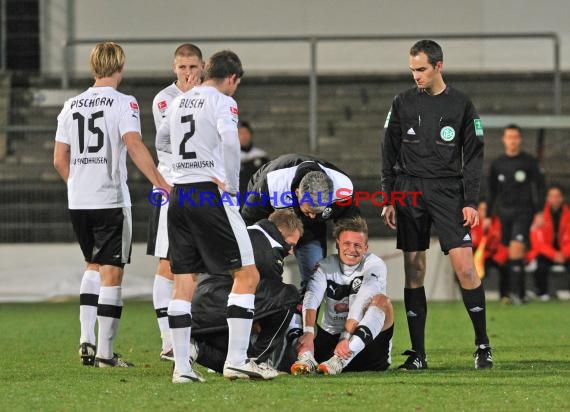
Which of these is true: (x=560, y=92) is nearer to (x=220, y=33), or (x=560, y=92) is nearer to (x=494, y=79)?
(x=494, y=79)

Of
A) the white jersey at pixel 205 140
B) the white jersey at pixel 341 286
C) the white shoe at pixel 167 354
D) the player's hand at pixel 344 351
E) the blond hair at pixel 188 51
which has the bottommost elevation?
the white shoe at pixel 167 354

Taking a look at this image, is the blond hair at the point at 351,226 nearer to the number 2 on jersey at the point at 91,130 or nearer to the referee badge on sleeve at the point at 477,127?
the referee badge on sleeve at the point at 477,127

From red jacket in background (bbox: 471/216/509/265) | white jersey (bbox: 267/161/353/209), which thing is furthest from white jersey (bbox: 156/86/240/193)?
red jacket in background (bbox: 471/216/509/265)

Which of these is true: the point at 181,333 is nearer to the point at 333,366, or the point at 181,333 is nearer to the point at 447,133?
the point at 333,366

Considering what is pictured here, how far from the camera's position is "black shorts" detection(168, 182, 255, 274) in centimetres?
693

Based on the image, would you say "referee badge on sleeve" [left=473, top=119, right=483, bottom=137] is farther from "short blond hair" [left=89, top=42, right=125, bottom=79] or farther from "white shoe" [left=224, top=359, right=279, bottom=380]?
"short blond hair" [left=89, top=42, right=125, bottom=79]

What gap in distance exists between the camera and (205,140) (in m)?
6.95

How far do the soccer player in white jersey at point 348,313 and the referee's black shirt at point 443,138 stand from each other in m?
0.60

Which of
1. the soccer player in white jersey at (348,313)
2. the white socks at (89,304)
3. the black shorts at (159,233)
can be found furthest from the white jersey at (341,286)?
the white socks at (89,304)

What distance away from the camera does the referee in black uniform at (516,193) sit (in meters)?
14.9

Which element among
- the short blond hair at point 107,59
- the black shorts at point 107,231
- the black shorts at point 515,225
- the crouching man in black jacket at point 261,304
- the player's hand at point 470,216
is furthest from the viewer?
the black shorts at point 515,225

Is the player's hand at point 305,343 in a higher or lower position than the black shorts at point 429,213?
lower

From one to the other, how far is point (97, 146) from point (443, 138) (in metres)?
2.31

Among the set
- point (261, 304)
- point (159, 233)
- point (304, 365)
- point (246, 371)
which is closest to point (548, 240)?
point (159, 233)
